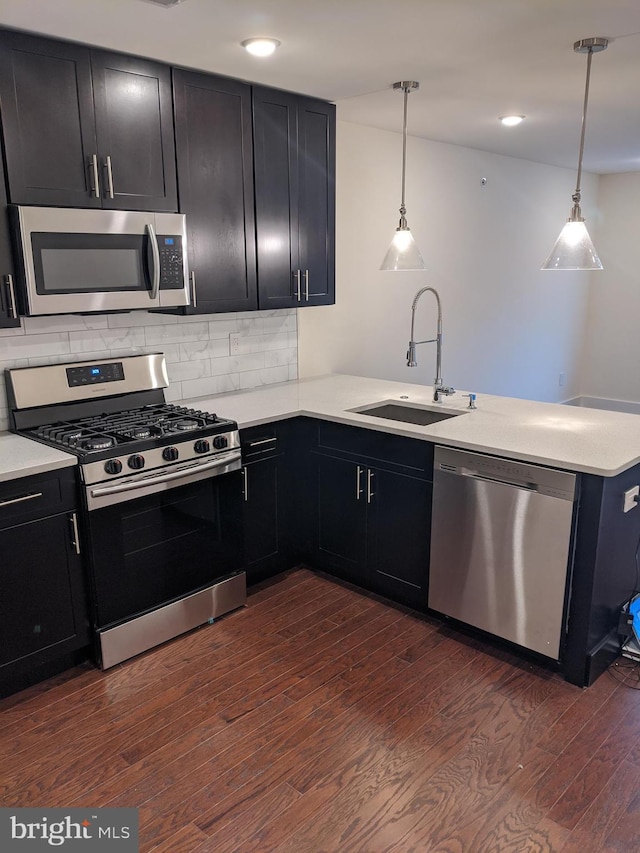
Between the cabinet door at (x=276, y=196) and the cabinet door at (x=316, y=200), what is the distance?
0.05 metres

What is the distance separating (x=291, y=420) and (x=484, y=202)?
291 centimetres

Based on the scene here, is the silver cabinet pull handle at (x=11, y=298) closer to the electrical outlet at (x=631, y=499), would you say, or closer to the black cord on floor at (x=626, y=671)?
the electrical outlet at (x=631, y=499)

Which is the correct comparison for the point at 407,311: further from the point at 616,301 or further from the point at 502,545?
the point at 616,301

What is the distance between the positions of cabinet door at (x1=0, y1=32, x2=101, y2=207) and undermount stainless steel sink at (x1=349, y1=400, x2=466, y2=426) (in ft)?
5.38

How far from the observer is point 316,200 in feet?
11.7

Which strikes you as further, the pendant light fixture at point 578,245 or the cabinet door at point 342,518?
the cabinet door at point 342,518

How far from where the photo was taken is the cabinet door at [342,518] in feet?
10.5

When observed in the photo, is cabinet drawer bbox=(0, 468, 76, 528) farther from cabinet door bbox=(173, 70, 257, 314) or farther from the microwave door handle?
cabinet door bbox=(173, 70, 257, 314)

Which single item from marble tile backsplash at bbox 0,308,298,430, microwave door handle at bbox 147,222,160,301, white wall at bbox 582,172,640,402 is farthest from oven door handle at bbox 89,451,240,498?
white wall at bbox 582,172,640,402

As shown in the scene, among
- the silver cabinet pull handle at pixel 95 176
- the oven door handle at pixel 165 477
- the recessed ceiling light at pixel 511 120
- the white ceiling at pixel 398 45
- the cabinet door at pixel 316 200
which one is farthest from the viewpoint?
the recessed ceiling light at pixel 511 120

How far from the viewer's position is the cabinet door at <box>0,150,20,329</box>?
2.41 meters

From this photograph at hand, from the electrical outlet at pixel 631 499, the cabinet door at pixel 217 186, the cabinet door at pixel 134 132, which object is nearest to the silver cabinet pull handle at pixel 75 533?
the cabinet door at pixel 217 186

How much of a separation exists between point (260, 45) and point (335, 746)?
259 centimetres

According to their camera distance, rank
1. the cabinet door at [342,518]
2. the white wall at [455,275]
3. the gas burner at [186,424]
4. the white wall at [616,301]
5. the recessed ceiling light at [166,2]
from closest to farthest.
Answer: the recessed ceiling light at [166,2]
the gas burner at [186,424]
the cabinet door at [342,518]
the white wall at [455,275]
the white wall at [616,301]
